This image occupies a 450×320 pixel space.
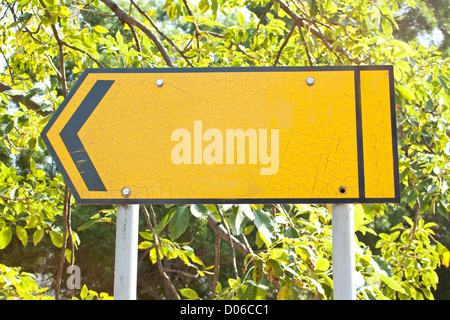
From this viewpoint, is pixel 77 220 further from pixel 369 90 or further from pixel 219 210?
pixel 369 90

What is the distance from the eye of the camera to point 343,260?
623 mm

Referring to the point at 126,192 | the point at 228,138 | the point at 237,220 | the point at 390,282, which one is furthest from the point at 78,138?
the point at 390,282

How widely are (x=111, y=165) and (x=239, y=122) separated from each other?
0.76 ft

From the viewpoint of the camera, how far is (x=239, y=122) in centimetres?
69

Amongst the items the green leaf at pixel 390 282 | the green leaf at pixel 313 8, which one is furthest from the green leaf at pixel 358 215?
the green leaf at pixel 313 8

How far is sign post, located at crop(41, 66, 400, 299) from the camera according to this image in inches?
26.0

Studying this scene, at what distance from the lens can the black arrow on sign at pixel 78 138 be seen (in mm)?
682

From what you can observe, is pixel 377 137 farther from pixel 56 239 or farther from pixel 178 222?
pixel 56 239

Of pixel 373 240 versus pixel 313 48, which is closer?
pixel 313 48
